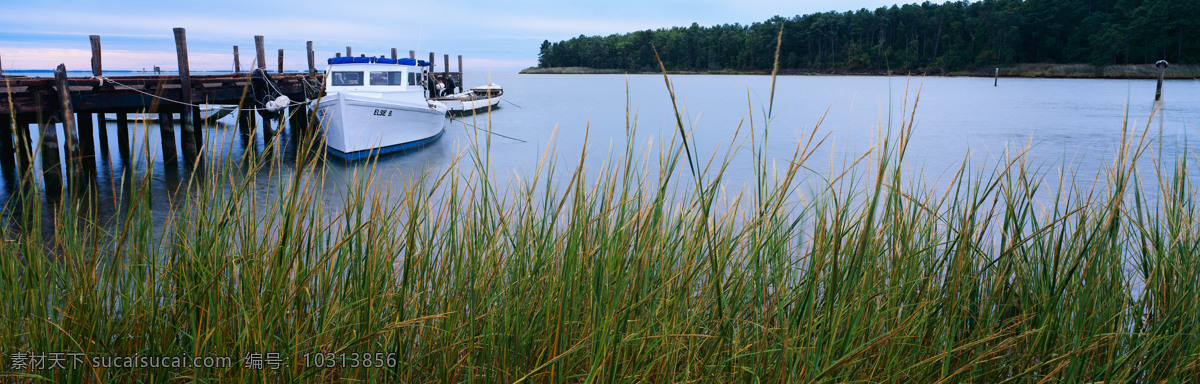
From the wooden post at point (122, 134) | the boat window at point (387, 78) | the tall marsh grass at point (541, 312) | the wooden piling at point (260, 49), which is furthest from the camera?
the wooden piling at point (260, 49)

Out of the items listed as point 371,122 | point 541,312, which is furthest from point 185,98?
point 541,312

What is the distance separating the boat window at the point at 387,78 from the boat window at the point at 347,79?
336 millimetres

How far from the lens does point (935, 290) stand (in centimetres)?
237

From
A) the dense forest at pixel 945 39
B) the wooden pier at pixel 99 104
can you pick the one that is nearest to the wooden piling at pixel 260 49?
the wooden pier at pixel 99 104

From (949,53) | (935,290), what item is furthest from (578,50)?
(935,290)

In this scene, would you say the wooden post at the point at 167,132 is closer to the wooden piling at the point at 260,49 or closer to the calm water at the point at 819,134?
the calm water at the point at 819,134

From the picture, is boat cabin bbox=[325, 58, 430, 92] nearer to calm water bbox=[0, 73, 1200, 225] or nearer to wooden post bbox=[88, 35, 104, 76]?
calm water bbox=[0, 73, 1200, 225]

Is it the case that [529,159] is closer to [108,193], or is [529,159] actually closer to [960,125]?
[108,193]

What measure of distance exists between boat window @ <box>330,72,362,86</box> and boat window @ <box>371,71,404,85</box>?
336mm

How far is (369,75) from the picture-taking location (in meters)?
18.4

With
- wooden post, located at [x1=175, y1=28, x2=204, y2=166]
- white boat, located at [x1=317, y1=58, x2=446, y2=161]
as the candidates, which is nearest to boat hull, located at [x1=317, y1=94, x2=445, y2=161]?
white boat, located at [x1=317, y1=58, x2=446, y2=161]

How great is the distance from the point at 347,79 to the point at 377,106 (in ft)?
7.74

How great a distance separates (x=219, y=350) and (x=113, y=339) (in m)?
0.53

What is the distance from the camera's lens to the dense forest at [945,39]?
3103 inches
